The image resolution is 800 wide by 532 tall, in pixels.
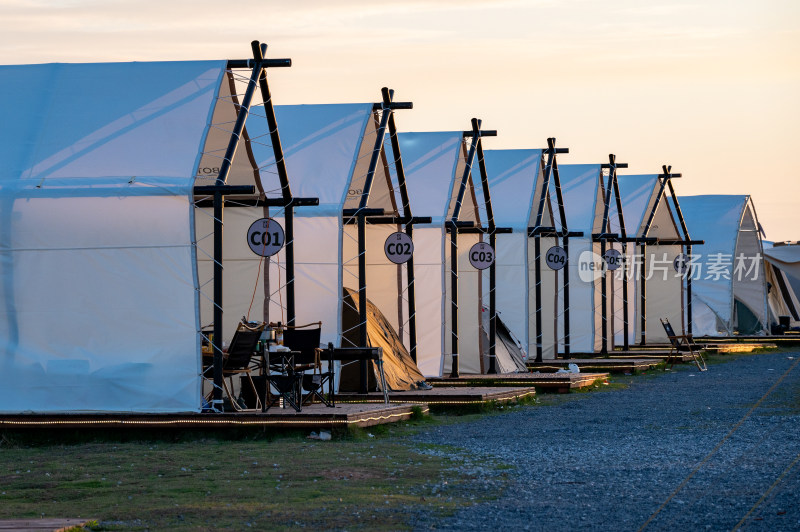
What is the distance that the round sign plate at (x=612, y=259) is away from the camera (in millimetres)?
29891

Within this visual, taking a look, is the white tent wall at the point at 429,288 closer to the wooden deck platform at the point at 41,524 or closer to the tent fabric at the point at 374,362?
the tent fabric at the point at 374,362

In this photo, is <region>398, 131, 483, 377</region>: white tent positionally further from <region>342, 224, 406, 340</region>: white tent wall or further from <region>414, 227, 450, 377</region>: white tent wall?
<region>342, 224, 406, 340</region>: white tent wall

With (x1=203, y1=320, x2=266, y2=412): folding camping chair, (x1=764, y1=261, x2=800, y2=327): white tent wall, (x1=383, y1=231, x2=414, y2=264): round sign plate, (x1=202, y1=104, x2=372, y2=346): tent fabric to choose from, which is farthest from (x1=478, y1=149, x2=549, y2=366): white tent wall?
(x1=764, y1=261, x2=800, y2=327): white tent wall

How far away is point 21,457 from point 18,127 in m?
4.66

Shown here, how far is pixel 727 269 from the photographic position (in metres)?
40.8

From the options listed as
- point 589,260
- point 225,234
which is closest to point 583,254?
point 589,260

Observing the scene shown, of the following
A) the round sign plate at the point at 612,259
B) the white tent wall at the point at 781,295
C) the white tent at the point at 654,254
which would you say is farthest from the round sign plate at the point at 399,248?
the white tent wall at the point at 781,295

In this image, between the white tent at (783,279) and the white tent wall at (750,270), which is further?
the white tent at (783,279)

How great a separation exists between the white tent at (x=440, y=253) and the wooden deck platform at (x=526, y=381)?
0.31 metres

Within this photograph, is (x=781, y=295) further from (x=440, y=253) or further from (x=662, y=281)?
(x=440, y=253)

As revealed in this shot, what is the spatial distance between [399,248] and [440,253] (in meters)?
2.53

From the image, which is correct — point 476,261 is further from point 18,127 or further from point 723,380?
point 18,127

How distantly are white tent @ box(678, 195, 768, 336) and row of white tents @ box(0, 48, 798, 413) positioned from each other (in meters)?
12.9

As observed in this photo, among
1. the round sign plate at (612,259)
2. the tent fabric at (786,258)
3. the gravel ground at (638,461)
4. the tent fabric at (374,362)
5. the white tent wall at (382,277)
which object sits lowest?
the gravel ground at (638,461)
